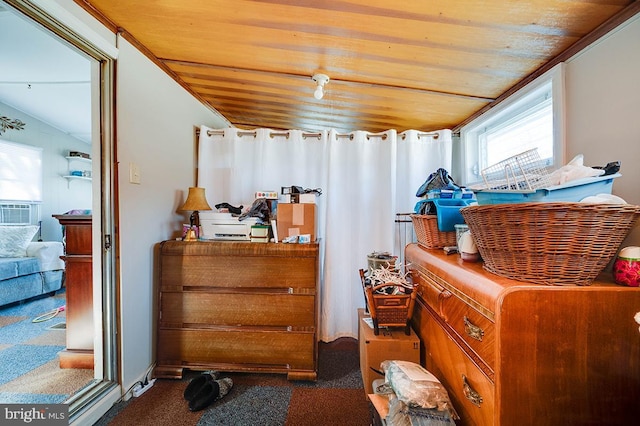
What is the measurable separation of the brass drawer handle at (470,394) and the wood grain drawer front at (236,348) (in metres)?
0.91

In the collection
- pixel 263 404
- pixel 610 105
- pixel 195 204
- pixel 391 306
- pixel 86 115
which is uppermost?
pixel 86 115

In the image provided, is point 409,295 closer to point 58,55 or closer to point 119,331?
point 119,331

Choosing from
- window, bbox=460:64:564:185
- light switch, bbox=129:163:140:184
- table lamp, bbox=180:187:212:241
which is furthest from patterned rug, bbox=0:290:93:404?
window, bbox=460:64:564:185

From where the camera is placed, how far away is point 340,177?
2.09m

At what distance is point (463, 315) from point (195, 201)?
177 centimetres

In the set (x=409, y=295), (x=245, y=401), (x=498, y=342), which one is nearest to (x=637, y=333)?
(x=498, y=342)

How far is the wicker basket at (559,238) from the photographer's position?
0.64 metres

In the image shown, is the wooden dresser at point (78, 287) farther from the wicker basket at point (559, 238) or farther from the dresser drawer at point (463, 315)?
the wicker basket at point (559, 238)

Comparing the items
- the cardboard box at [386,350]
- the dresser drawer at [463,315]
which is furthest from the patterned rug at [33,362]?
the dresser drawer at [463,315]

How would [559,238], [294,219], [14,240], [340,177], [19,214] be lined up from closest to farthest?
[559,238]
[294,219]
[340,177]
[14,240]
[19,214]

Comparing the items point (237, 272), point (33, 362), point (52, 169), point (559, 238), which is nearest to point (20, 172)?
point (52, 169)

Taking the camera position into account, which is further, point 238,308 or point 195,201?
point 195,201

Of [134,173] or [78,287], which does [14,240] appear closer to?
[78,287]

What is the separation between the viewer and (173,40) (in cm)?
138
